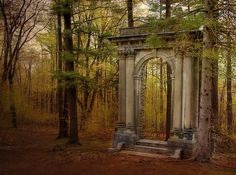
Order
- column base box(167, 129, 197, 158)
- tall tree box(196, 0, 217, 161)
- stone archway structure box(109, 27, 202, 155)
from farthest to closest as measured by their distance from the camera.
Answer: stone archway structure box(109, 27, 202, 155) < column base box(167, 129, 197, 158) < tall tree box(196, 0, 217, 161)

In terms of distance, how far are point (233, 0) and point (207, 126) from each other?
426 cm

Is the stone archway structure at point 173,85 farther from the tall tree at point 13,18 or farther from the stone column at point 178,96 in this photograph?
the tall tree at point 13,18

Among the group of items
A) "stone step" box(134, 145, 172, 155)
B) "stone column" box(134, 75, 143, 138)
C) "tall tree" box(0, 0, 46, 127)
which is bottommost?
"stone step" box(134, 145, 172, 155)


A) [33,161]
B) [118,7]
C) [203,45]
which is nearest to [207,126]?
[203,45]

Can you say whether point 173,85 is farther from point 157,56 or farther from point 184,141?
point 184,141

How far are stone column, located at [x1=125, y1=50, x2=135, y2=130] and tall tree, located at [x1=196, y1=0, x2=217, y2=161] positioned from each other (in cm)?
392

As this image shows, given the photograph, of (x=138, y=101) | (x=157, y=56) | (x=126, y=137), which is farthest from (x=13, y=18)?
(x=126, y=137)

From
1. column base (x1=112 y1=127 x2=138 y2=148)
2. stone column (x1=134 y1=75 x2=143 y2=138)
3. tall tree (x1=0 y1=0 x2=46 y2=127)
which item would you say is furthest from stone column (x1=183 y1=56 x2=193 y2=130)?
tall tree (x1=0 y1=0 x2=46 y2=127)

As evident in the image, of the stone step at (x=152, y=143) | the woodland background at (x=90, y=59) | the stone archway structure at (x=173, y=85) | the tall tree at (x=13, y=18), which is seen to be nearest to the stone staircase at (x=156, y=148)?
the stone step at (x=152, y=143)

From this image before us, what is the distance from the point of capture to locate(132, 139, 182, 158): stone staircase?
1273 cm

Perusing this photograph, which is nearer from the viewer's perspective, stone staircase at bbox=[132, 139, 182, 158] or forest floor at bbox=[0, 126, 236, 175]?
forest floor at bbox=[0, 126, 236, 175]

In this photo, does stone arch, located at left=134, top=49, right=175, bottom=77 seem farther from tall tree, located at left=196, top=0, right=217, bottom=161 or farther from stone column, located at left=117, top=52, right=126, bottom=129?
tall tree, located at left=196, top=0, right=217, bottom=161

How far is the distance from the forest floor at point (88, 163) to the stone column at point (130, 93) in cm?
163

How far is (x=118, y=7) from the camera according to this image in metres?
18.2
